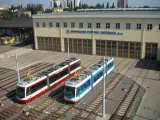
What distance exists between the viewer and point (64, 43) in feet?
176

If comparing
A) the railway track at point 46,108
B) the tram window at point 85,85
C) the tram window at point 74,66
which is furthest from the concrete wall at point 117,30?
the railway track at point 46,108

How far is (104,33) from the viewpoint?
47.5 metres

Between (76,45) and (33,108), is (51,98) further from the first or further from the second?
(76,45)

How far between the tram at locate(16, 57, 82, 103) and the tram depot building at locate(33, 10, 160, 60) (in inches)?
569

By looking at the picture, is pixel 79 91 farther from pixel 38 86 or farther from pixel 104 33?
pixel 104 33

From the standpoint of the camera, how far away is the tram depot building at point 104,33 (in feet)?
143

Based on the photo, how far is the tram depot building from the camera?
1716 inches

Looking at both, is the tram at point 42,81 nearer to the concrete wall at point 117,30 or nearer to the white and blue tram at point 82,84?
the white and blue tram at point 82,84

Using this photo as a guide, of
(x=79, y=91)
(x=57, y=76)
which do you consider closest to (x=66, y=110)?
(x=79, y=91)

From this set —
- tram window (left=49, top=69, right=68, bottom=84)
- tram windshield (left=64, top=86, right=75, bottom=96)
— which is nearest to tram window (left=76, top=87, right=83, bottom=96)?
tram windshield (left=64, top=86, right=75, bottom=96)

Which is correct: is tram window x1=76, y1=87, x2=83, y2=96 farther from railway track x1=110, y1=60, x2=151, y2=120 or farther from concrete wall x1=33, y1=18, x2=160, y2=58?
concrete wall x1=33, y1=18, x2=160, y2=58

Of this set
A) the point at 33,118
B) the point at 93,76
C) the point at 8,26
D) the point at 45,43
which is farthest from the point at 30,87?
the point at 8,26

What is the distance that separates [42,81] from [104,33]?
22.9m

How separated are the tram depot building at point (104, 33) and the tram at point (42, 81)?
Answer: 569 inches
